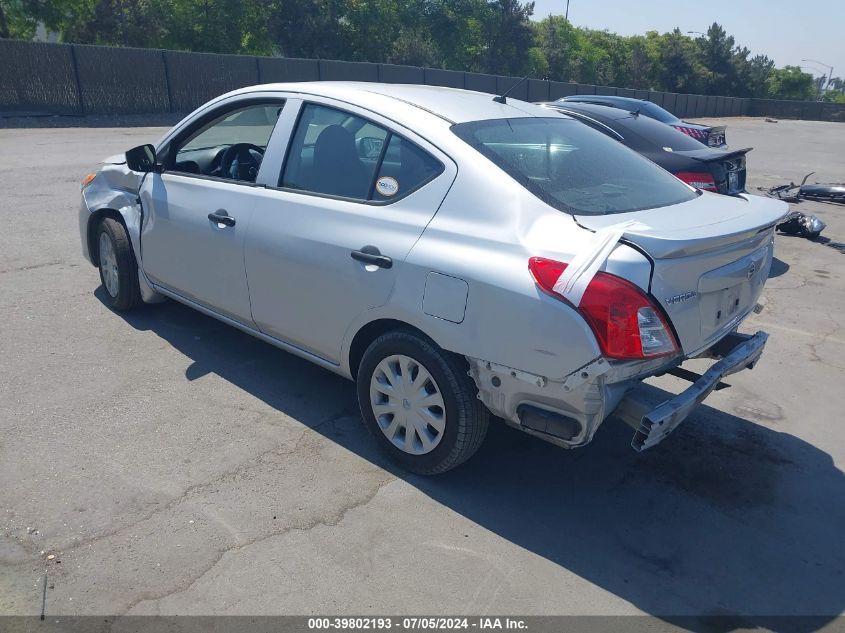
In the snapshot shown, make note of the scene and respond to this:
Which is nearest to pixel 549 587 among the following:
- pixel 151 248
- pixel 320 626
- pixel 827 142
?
pixel 320 626

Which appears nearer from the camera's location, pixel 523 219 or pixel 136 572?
pixel 136 572

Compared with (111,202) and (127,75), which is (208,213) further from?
(127,75)

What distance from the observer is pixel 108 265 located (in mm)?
5375

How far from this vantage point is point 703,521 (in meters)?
3.30

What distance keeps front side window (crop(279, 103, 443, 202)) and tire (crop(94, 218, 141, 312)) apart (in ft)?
6.00

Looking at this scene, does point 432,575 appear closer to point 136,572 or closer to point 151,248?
point 136,572

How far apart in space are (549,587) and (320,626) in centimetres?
93

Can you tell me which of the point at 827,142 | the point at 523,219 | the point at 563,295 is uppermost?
the point at 523,219

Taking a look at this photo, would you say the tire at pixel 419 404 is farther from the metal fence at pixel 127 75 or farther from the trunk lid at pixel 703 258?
the metal fence at pixel 127 75

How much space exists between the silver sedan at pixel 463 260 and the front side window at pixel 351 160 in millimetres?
10

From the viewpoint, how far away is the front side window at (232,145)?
4352mm

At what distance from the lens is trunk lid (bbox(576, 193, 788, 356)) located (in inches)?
112

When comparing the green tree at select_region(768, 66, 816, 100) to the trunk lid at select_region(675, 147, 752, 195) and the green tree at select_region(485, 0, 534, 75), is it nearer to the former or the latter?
the green tree at select_region(485, 0, 534, 75)

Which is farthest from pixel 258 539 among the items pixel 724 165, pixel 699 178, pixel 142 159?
pixel 724 165
